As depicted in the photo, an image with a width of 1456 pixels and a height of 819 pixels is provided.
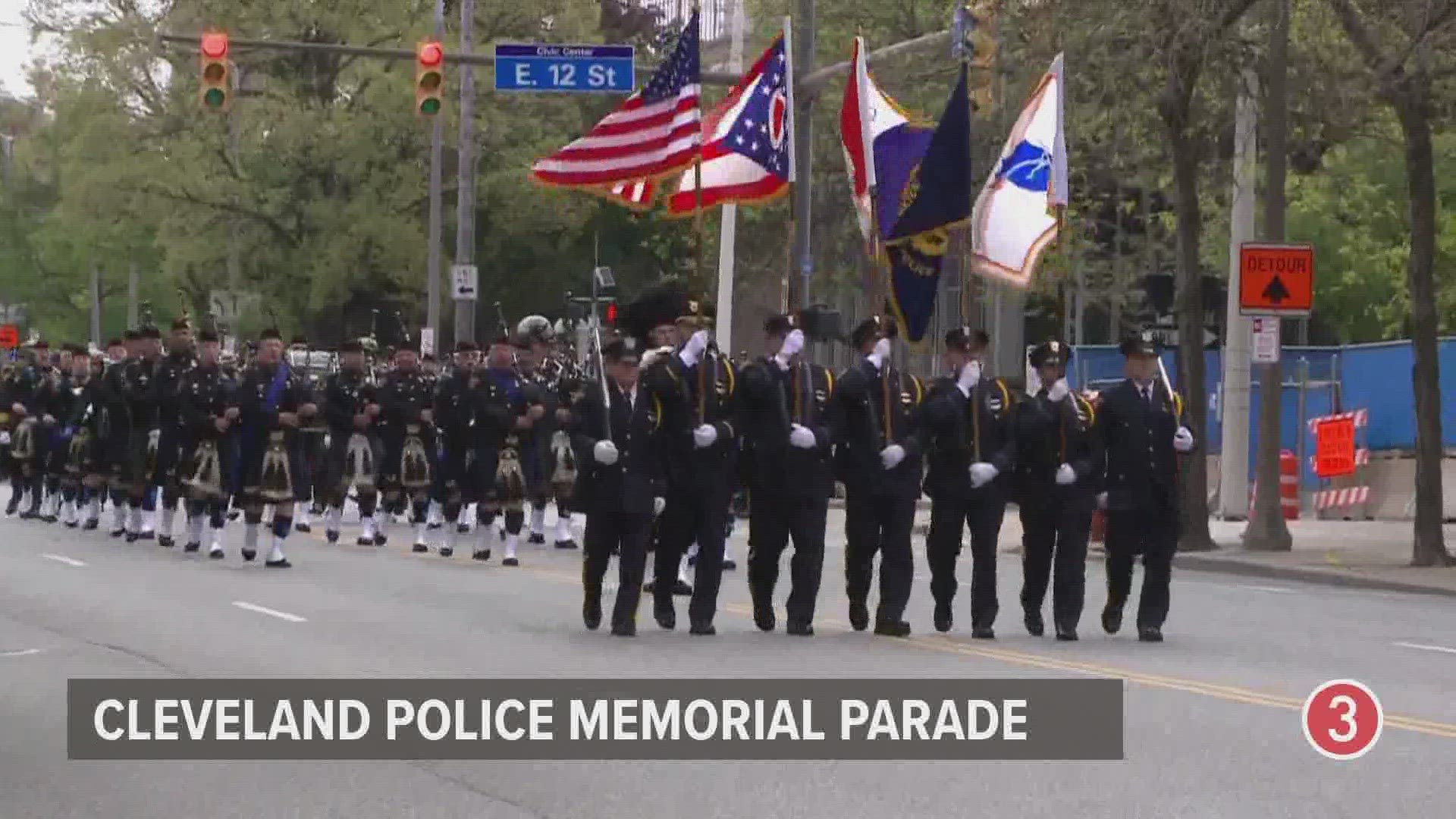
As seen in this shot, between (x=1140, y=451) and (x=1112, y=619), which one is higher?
(x=1140, y=451)

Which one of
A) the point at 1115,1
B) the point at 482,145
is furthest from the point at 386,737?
the point at 482,145

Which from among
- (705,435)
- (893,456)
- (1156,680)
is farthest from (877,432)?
(1156,680)

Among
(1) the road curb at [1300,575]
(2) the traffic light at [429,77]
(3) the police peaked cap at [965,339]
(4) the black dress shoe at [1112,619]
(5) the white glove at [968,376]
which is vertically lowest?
(1) the road curb at [1300,575]

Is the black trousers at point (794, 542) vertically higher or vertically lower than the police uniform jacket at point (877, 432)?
lower

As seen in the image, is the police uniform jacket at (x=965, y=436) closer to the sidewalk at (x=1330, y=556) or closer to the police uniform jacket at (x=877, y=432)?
the police uniform jacket at (x=877, y=432)

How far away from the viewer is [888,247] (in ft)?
69.3

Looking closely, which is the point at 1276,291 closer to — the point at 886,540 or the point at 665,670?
the point at 886,540

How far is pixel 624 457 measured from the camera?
17.5 m

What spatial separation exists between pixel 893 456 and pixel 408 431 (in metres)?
12.2

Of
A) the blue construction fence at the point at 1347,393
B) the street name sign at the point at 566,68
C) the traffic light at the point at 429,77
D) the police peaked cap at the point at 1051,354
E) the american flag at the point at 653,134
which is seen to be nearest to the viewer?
the police peaked cap at the point at 1051,354

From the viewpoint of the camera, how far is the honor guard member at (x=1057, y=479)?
→ 17.8 m

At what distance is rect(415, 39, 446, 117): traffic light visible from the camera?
29.9m

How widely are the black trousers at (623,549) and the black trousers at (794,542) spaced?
0.73 metres

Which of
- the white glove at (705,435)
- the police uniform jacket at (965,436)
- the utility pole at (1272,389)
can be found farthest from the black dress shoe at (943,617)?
the utility pole at (1272,389)
